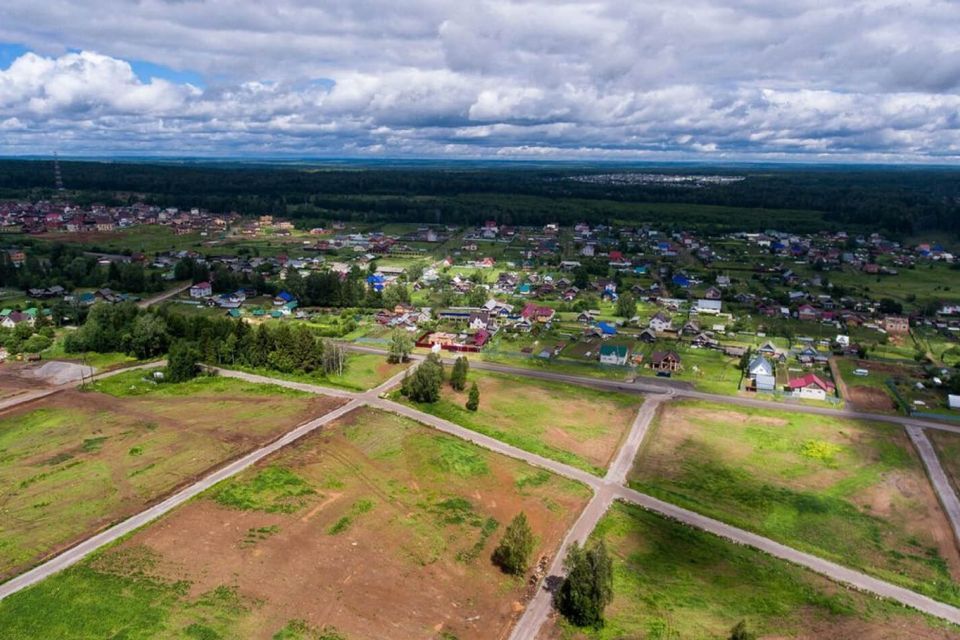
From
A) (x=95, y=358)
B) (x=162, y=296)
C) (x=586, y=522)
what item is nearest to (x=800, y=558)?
(x=586, y=522)

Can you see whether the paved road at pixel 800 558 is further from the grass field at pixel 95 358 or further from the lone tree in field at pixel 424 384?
the grass field at pixel 95 358

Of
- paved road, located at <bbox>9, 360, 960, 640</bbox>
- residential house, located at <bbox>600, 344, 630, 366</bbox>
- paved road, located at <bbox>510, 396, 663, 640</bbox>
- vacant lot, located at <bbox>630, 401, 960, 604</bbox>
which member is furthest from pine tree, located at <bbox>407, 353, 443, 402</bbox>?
residential house, located at <bbox>600, 344, 630, 366</bbox>

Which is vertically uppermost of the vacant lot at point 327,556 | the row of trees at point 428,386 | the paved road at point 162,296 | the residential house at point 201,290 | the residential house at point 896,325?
the row of trees at point 428,386

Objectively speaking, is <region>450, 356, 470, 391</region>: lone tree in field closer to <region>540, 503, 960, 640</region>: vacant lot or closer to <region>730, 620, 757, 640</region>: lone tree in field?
<region>540, 503, 960, 640</region>: vacant lot

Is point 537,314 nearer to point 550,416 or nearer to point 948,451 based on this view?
point 550,416

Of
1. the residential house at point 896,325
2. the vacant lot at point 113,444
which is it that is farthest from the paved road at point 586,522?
the residential house at point 896,325

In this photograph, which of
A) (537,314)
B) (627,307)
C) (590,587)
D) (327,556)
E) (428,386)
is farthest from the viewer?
(627,307)
